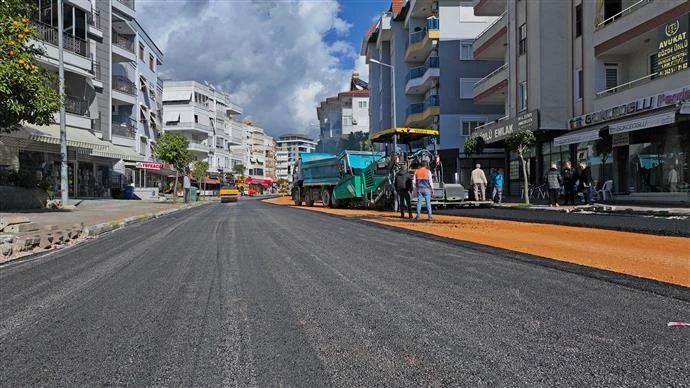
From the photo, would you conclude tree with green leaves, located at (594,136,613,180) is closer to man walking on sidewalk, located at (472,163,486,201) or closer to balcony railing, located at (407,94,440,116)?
man walking on sidewalk, located at (472,163,486,201)

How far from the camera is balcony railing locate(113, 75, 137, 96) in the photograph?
38.2 metres

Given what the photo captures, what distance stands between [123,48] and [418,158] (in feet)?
96.7

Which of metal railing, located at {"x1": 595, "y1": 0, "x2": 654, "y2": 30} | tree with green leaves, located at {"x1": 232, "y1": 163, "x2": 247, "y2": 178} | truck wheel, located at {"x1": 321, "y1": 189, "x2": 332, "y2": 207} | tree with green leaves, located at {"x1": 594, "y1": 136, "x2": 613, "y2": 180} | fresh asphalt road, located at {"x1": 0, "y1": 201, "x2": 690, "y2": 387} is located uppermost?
metal railing, located at {"x1": 595, "y1": 0, "x2": 654, "y2": 30}

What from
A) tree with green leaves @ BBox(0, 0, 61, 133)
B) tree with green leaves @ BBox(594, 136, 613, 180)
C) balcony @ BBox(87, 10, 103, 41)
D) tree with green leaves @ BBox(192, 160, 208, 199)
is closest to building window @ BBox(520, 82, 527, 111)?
tree with green leaves @ BBox(594, 136, 613, 180)

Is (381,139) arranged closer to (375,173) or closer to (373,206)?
(375,173)

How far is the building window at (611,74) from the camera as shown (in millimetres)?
22981

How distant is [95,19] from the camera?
3350 cm

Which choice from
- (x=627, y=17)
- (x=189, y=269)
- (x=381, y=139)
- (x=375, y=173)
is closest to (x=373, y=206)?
(x=375, y=173)

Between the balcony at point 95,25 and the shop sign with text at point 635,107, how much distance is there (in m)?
27.8

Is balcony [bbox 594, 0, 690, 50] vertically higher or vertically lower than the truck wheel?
higher

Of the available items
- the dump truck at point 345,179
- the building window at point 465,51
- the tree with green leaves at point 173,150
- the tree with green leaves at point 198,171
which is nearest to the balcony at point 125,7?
the tree with green leaves at point 173,150

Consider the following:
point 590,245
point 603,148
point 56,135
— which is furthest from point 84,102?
point 590,245

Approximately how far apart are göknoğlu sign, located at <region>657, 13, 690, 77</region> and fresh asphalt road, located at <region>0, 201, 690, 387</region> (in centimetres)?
1430

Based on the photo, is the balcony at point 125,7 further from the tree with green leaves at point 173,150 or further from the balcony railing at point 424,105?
the balcony railing at point 424,105
